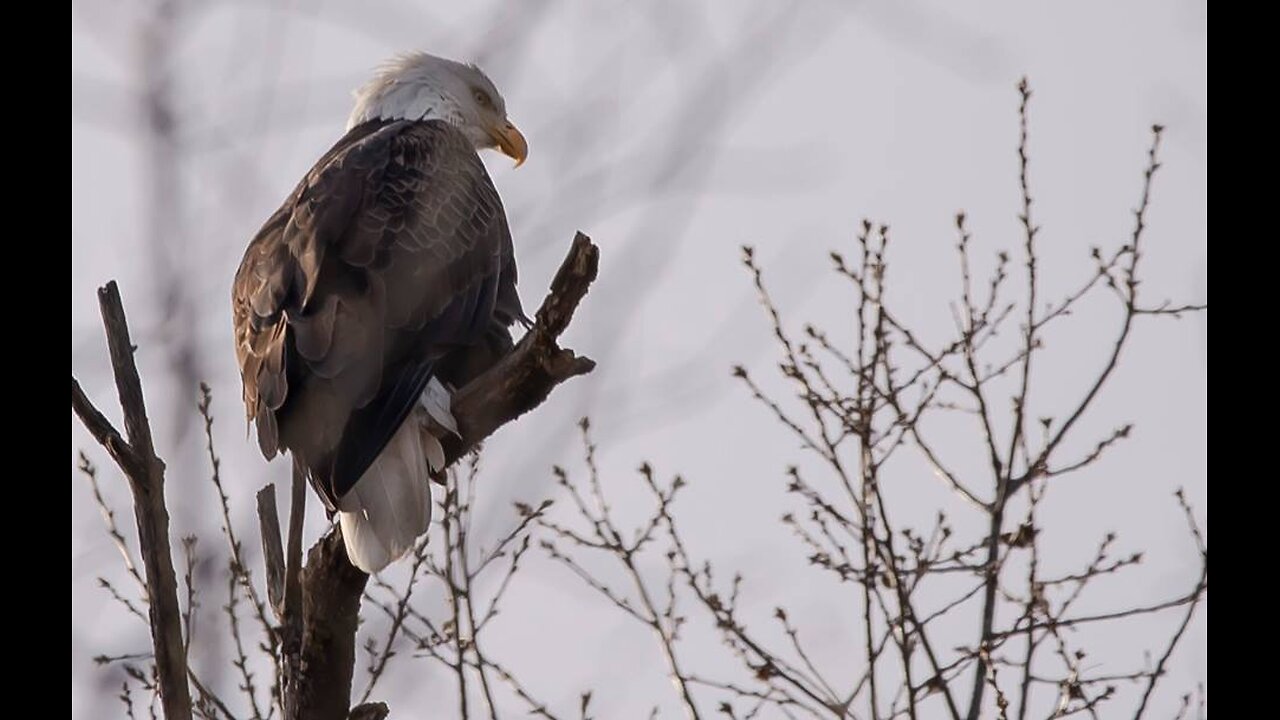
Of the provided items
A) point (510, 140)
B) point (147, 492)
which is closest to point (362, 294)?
point (147, 492)

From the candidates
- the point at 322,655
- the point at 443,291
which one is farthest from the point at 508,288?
the point at 322,655

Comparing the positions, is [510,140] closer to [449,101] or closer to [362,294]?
[449,101]

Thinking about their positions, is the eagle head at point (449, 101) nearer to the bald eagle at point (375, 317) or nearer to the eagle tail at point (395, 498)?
the bald eagle at point (375, 317)

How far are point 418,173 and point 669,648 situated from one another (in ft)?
5.47

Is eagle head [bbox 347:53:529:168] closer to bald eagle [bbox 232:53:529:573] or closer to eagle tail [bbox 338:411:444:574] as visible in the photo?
bald eagle [bbox 232:53:529:573]

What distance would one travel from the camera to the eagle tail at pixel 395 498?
14.2ft

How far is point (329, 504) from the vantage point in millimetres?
4457

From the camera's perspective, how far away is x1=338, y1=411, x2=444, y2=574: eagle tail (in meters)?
4.34

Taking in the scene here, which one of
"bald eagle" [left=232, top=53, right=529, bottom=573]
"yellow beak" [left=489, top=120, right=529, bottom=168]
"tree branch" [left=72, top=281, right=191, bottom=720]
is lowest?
"tree branch" [left=72, top=281, right=191, bottom=720]

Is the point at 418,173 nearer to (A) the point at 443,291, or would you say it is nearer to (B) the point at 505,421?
(A) the point at 443,291

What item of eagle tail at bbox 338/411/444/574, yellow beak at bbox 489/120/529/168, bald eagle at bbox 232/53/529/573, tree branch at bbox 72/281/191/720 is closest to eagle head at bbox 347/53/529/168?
yellow beak at bbox 489/120/529/168

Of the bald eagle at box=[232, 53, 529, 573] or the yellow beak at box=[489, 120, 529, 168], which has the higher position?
the yellow beak at box=[489, 120, 529, 168]

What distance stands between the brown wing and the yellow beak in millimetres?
667

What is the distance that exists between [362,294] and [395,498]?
0.57 metres
